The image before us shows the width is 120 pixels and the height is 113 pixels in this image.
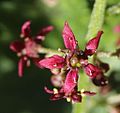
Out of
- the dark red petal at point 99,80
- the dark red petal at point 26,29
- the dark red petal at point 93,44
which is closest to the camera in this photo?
the dark red petal at point 93,44

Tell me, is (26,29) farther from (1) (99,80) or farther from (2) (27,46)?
(1) (99,80)

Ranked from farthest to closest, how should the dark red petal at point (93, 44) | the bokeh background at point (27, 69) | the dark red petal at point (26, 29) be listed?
the bokeh background at point (27, 69) → the dark red petal at point (26, 29) → the dark red petal at point (93, 44)

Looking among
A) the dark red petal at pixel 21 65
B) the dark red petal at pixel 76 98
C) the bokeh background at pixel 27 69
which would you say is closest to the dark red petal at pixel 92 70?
the dark red petal at pixel 76 98

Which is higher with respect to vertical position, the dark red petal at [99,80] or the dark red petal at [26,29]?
the dark red petal at [26,29]

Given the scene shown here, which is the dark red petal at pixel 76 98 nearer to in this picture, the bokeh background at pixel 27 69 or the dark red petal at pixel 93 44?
the dark red petal at pixel 93 44

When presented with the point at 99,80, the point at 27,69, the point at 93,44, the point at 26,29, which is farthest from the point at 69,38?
the point at 27,69

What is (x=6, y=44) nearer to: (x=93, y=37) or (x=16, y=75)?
(x=16, y=75)

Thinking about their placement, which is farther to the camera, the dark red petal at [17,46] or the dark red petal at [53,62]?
the dark red petal at [17,46]
